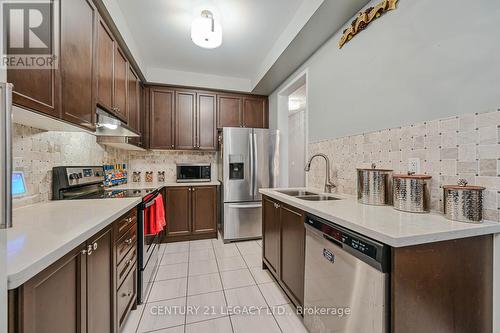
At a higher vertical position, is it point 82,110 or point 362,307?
point 82,110

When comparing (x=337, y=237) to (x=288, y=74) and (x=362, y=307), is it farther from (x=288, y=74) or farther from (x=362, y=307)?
(x=288, y=74)

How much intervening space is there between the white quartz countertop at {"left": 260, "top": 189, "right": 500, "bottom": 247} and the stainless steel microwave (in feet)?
8.04

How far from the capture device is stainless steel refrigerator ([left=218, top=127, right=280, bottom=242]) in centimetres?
305

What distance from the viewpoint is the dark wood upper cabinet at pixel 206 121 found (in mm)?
Result: 3438

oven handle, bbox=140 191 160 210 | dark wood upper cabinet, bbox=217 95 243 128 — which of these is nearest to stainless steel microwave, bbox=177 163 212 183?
dark wood upper cabinet, bbox=217 95 243 128

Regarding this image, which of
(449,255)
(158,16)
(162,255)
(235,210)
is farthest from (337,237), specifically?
(158,16)

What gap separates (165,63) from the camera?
305cm

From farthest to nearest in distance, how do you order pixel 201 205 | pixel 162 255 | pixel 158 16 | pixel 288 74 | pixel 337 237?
pixel 201 205 → pixel 288 74 → pixel 162 255 → pixel 158 16 → pixel 337 237

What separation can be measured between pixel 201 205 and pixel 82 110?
2.01 m

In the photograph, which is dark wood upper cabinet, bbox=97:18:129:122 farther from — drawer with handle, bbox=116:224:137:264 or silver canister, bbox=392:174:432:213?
silver canister, bbox=392:174:432:213

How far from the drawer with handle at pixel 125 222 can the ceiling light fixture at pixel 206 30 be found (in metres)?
1.61

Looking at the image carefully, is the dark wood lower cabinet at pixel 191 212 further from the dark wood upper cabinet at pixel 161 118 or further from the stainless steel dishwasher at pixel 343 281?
the stainless steel dishwasher at pixel 343 281

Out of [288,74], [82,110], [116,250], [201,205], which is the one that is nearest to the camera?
[116,250]

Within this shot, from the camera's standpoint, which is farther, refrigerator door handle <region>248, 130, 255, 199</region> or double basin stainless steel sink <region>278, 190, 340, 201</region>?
refrigerator door handle <region>248, 130, 255, 199</region>
